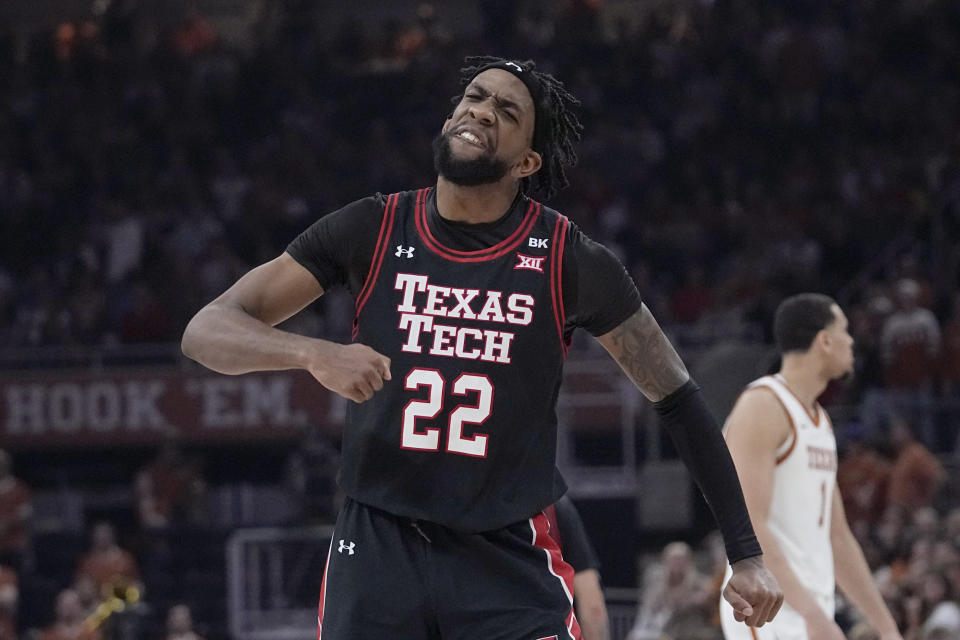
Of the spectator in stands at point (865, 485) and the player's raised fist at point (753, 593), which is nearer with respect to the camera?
the player's raised fist at point (753, 593)

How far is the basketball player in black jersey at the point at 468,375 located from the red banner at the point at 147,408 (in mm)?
12464

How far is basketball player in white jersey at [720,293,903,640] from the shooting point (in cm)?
570

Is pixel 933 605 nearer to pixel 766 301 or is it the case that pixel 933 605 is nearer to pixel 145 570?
pixel 766 301

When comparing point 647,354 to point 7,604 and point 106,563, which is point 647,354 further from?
point 106,563

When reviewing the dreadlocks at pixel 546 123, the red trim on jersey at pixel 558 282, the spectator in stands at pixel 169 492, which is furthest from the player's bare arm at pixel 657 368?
the spectator in stands at pixel 169 492

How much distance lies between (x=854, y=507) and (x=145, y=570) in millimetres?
6766

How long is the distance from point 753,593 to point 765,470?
1885 millimetres

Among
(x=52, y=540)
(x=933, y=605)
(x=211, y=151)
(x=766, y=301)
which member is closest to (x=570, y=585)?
(x=933, y=605)

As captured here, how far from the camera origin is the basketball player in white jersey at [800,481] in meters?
5.70

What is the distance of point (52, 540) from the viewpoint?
15336 millimetres

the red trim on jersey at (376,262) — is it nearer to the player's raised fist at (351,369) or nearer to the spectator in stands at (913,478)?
the player's raised fist at (351,369)

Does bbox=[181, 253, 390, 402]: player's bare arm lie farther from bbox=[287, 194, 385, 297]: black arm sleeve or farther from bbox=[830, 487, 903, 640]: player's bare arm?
bbox=[830, 487, 903, 640]: player's bare arm

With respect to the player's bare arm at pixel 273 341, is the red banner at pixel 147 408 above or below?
below

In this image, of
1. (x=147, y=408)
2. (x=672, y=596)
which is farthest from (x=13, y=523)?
(x=672, y=596)
